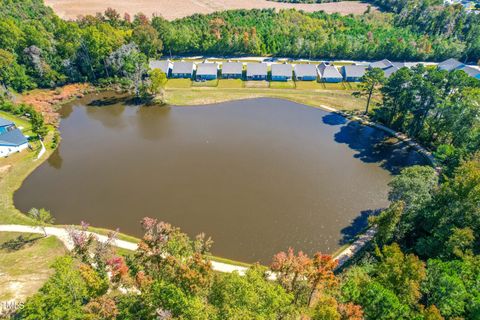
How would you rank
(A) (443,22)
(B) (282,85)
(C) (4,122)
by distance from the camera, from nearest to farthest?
(C) (4,122) < (B) (282,85) < (A) (443,22)

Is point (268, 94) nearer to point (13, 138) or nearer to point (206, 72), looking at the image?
point (206, 72)

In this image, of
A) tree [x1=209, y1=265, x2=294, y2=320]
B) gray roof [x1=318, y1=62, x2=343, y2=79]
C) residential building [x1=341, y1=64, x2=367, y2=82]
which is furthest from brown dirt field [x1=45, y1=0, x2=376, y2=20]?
tree [x1=209, y1=265, x2=294, y2=320]

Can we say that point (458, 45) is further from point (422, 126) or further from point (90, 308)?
point (90, 308)

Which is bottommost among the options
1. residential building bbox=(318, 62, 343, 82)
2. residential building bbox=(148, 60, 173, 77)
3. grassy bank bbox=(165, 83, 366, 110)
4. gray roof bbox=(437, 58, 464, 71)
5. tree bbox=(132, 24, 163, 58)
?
grassy bank bbox=(165, 83, 366, 110)

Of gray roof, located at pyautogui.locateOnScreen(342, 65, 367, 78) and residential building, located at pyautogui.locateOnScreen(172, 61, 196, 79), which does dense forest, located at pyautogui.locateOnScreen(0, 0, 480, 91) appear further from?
gray roof, located at pyautogui.locateOnScreen(342, 65, 367, 78)

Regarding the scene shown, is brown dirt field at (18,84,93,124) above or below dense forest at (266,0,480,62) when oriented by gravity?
below

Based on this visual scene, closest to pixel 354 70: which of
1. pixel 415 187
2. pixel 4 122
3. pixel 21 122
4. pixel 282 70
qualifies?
pixel 282 70

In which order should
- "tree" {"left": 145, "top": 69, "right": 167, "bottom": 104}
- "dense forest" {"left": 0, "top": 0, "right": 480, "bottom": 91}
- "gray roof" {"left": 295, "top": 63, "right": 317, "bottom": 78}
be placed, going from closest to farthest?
"tree" {"left": 145, "top": 69, "right": 167, "bottom": 104}, "dense forest" {"left": 0, "top": 0, "right": 480, "bottom": 91}, "gray roof" {"left": 295, "top": 63, "right": 317, "bottom": 78}

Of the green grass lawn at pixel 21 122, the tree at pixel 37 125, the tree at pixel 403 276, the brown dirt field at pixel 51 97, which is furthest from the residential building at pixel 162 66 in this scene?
the tree at pixel 403 276
